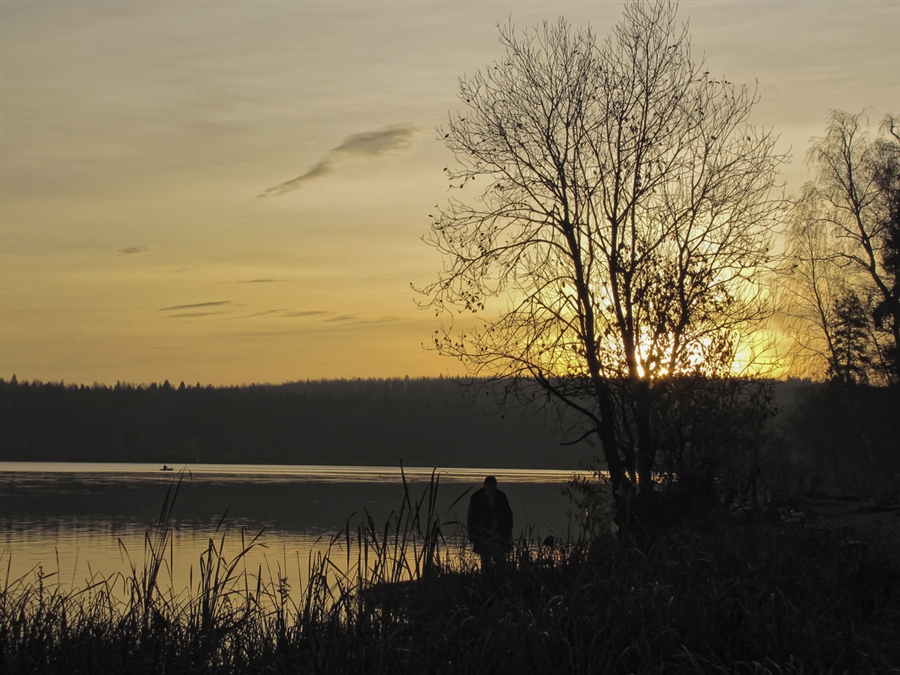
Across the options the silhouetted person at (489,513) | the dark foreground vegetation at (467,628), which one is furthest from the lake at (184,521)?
the dark foreground vegetation at (467,628)

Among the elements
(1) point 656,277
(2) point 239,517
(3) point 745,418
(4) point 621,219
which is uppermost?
(4) point 621,219

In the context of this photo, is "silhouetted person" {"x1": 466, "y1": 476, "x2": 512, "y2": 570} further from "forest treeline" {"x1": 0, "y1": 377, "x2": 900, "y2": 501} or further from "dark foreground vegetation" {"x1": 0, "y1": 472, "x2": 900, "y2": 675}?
"forest treeline" {"x1": 0, "y1": 377, "x2": 900, "y2": 501}

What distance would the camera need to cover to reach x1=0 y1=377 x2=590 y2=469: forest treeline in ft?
545

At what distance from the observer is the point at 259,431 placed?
182 m

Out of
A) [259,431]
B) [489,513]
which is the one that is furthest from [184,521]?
[259,431]

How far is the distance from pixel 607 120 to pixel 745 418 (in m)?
5.62

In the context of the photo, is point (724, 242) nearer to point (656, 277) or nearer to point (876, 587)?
point (656, 277)

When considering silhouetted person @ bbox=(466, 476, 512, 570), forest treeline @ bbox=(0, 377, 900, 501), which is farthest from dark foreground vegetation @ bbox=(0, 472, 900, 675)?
forest treeline @ bbox=(0, 377, 900, 501)

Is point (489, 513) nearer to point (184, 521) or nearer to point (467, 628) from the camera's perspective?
point (467, 628)

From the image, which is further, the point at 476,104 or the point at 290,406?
the point at 290,406

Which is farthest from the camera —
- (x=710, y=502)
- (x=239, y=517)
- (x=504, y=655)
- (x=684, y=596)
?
(x=239, y=517)

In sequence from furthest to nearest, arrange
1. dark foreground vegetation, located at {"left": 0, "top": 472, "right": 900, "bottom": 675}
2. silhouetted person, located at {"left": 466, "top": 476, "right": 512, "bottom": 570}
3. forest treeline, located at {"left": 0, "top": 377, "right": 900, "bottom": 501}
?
forest treeline, located at {"left": 0, "top": 377, "right": 900, "bottom": 501} < silhouetted person, located at {"left": 466, "top": 476, "right": 512, "bottom": 570} < dark foreground vegetation, located at {"left": 0, "top": 472, "right": 900, "bottom": 675}

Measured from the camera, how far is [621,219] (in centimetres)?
1661

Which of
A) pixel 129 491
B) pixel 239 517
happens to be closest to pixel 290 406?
pixel 129 491
